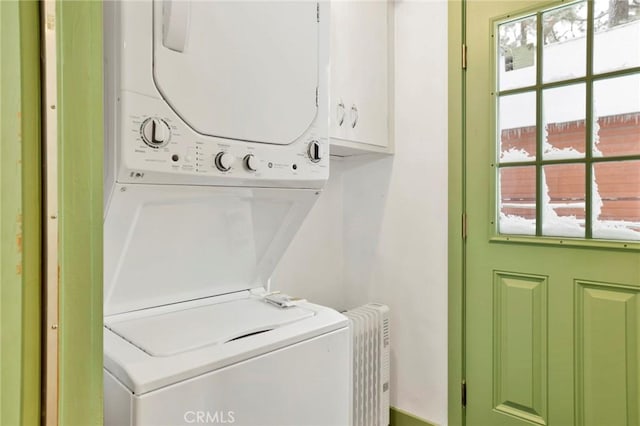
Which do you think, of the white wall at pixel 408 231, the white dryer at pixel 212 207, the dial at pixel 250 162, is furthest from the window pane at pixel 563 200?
the dial at pixel 250 162

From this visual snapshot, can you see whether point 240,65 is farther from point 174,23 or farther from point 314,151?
point 314,151

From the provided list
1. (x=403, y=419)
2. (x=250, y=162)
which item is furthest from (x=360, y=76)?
(x=403, y=419)

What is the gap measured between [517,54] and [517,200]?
638 millimetres

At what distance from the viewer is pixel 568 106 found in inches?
62.1

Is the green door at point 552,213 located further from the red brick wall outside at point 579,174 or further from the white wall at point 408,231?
the white wall at point 408,231

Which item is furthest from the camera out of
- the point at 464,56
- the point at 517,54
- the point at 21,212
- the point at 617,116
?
the point at 464,56

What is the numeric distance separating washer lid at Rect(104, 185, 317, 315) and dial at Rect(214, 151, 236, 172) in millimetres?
92

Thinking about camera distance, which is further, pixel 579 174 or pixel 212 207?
pixel 579 174

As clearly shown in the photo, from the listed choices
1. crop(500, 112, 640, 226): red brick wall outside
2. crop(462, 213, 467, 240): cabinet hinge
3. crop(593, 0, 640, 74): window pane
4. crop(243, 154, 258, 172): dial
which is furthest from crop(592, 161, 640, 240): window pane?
crop(243, 154, 258, 172): dial

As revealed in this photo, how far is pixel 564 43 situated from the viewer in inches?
62.2

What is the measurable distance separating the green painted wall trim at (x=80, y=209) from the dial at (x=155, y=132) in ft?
1.31

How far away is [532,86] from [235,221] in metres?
1.38

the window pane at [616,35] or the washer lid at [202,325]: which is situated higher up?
the window pane at [616,35]

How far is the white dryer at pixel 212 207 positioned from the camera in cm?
87
